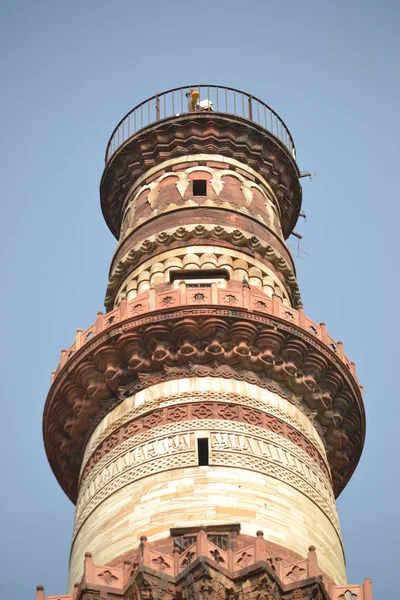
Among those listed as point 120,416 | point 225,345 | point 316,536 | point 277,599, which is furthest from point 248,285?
point 277,599

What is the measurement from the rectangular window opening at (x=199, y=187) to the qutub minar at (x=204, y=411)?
0.16 feet

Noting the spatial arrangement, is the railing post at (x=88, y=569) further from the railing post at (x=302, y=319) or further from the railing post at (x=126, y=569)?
the railing post at (x=302, y=319)

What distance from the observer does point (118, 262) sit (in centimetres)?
2809

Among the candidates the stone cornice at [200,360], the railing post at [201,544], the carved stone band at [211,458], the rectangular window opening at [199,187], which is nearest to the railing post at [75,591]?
the railing post at [201,544]

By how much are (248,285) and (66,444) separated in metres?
3.76

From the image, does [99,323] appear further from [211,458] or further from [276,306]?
[211,458]

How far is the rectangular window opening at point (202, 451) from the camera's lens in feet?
74.0

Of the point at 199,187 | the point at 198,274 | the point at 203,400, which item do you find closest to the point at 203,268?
the point at 198,274

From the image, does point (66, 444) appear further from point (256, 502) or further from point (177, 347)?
point (256, 502)

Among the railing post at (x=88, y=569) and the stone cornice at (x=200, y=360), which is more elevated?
the stone cornice at (x=200, y=360)

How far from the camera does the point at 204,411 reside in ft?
76.4

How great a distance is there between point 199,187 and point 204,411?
21.4 ft

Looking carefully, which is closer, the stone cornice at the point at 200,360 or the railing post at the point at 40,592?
the railing post at the point at 40,592

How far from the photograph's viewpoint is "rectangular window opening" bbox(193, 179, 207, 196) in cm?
2861
